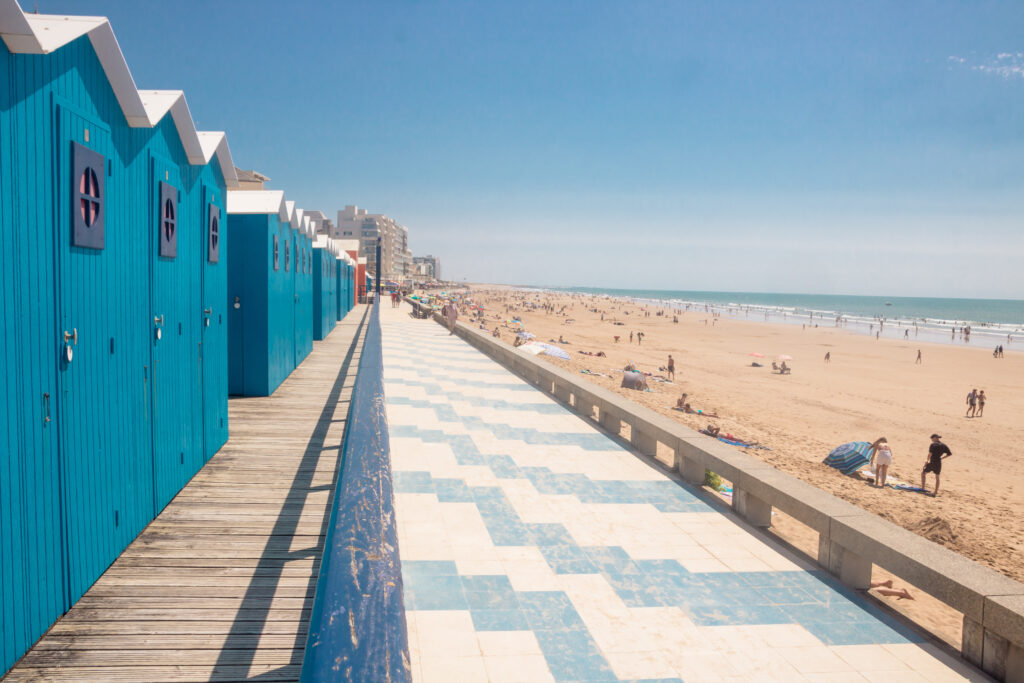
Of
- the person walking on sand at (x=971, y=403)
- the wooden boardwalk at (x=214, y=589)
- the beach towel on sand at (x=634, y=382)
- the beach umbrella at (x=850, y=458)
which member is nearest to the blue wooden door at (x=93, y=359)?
the wooden boardwalk at (x=214, y=589)

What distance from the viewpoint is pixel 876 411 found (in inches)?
754

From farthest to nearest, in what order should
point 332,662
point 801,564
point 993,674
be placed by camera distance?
1. point 801,564
2. point 993,674
3. point 332,662

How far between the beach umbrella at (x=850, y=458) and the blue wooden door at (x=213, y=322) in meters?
9.83

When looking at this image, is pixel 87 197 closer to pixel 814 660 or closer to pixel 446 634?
pixel 446 634

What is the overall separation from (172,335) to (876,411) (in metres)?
19.6

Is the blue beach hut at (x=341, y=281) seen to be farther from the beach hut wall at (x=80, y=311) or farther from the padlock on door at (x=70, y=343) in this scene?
the padlock on door at (x=70, y=343)

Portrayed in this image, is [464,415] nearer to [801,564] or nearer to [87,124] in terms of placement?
[801,564]

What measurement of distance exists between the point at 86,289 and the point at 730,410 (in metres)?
15.9

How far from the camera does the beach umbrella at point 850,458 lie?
11.0 metres

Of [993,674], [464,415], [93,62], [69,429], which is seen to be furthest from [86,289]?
[464,415]

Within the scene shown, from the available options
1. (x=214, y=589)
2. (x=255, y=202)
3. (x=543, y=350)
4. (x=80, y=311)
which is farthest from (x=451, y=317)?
(x=80, y=311)

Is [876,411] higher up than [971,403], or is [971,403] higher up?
[971,403]

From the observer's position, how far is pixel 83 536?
3.68 m

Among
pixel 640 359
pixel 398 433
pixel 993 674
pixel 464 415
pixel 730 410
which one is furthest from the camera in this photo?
pixel 640 359
